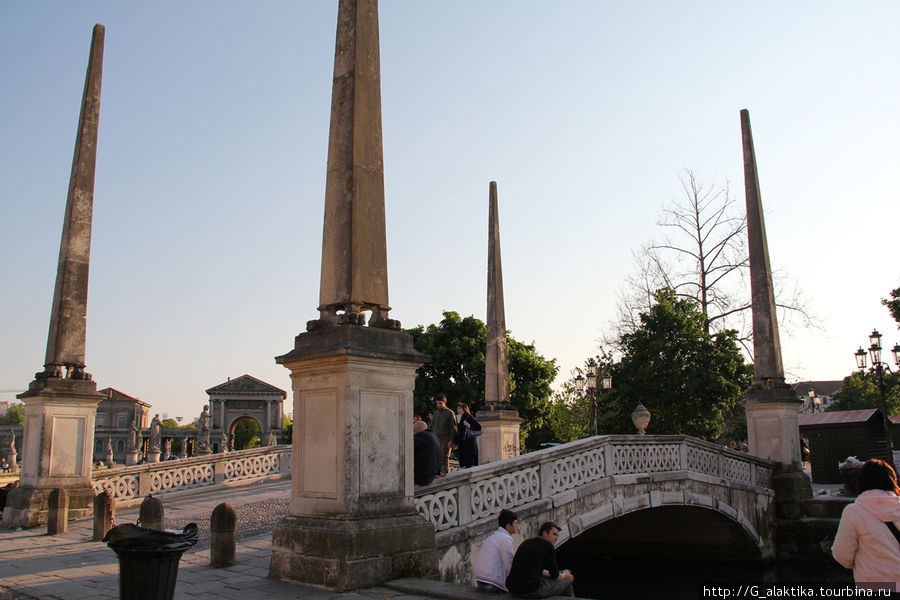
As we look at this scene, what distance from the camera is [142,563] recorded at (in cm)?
579

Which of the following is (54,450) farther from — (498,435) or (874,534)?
(874,534)

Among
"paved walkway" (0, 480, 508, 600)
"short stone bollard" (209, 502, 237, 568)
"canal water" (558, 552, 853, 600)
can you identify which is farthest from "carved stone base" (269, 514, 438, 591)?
"canal water" (558, 552, 853, 600)

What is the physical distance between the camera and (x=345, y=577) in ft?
22.5

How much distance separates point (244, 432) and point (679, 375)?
6869 cm

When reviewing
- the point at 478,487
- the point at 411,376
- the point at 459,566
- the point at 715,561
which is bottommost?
the point at 715,561

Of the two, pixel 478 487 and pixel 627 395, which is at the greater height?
pixel 627 395

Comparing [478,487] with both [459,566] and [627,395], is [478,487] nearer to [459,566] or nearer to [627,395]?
[459,566]

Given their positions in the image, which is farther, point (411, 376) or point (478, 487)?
point (478, 487)

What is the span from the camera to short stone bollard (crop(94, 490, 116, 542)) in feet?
36.8

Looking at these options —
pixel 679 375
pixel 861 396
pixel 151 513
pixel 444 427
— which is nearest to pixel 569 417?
pixel 679 375

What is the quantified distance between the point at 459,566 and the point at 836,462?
2198 cm

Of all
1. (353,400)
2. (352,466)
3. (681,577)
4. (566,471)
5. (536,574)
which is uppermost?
(353,400)

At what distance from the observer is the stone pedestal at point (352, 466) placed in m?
7.16

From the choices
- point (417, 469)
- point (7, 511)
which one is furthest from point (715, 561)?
point (7, 511)
